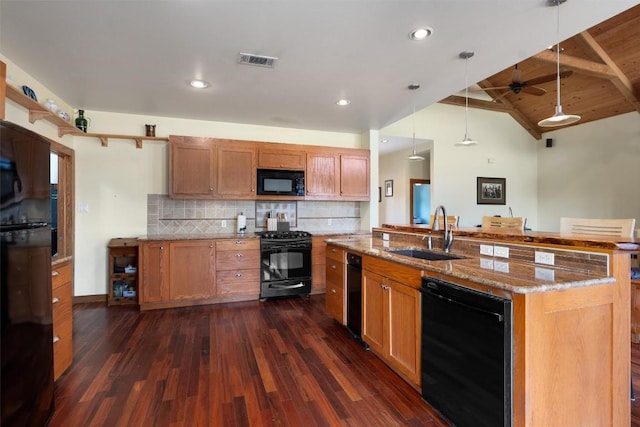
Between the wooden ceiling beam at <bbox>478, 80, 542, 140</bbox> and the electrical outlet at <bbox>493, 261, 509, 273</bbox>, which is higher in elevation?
the wooden ceiling beam at <bbox>478, 80, 542, 140</bbox>

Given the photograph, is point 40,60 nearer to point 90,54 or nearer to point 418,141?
point 90,54

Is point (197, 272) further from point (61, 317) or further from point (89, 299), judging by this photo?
point (61, 317)

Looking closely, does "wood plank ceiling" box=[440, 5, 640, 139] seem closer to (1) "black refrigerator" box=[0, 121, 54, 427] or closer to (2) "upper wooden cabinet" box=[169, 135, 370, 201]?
(2) "upper wooden cabinet" box=[169, 135, 370, 201]

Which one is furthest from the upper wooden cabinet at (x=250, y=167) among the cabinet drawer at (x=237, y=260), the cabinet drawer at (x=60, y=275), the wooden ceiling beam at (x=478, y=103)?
the wooden ceiling beam at (x=478, y=103)

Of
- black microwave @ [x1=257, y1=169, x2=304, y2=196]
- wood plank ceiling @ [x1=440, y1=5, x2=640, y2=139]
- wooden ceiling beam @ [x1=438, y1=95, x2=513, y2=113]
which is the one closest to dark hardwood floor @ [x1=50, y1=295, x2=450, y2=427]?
black microwave @ [x1=257, y1=169, x2=304, y2=196]

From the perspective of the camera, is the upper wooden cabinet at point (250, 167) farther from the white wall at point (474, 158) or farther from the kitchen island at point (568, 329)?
the kitchen island at point (568, 329)

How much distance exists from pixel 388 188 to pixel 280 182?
455 cm

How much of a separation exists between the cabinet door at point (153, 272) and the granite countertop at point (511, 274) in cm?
293

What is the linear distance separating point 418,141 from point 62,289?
615cm

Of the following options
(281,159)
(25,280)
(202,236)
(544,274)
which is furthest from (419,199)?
(25,280)

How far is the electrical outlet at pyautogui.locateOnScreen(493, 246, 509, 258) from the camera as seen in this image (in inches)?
81.3

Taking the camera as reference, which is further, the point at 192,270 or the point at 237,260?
the point at 237,260

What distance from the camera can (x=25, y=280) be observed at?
1.49m

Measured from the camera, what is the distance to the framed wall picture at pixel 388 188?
822 centimetres
